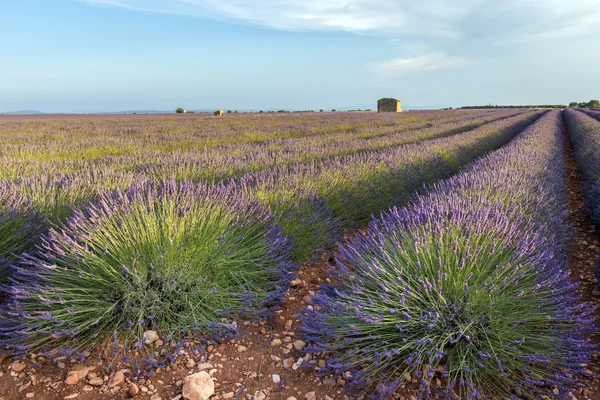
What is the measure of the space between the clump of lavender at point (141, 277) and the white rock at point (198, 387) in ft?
1.09

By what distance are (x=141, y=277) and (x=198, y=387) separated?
0.72 meters

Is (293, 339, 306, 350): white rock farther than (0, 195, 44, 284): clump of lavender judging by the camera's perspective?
No

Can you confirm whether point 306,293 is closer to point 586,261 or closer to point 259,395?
point 259,395

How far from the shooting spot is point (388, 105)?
57156 millimetres

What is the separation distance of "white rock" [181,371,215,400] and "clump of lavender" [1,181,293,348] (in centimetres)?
33

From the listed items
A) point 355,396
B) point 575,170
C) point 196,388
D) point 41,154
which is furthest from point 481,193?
point 41,154

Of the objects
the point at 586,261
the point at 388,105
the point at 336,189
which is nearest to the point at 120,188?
the point at 336,189

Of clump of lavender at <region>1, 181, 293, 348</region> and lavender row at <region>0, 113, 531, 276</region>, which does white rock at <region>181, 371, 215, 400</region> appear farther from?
lavender row at <region>0, 113, 531, 276</region>

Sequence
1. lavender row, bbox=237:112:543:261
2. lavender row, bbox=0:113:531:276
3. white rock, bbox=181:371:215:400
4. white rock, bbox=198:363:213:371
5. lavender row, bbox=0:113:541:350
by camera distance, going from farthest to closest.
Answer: lavender row, bbox=237:112:543:261, lavender row, bbox=0:113:531:276, lavender row, bbox=0:113:541:350, white rock, bbox=198:363:213:371, white rock, bbox=181:371:215:400

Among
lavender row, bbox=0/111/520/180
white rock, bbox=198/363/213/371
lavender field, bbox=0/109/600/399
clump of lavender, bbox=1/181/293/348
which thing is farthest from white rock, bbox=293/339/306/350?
lavender row, bbox=0/111/520/180

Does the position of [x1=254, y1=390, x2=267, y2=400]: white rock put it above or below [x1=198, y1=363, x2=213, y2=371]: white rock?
below

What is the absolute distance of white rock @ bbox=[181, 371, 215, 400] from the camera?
1.61 meters

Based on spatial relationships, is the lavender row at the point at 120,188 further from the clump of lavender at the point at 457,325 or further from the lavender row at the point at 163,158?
the clump of lavender at the point at 457,325

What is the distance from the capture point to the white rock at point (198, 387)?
1609 millimetres
